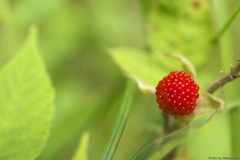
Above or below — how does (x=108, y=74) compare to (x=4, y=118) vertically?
below

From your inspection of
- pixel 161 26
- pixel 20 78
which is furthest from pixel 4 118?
pixel 161 26

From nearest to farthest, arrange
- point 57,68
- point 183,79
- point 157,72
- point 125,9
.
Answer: point 183,79
point 157,72
point 57,68
point 125,9

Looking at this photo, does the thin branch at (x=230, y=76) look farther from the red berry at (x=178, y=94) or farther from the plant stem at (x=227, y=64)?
the plant stem at (x=227, y=64)

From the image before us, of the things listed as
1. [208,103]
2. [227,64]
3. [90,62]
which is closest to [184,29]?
[227,64]

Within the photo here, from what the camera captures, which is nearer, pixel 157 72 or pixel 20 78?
pixel 20 78

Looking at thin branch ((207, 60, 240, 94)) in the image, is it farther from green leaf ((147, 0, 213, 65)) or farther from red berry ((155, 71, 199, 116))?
green leaf ((147, 0, 213, 65))

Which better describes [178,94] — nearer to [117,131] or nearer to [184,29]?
[117,131]

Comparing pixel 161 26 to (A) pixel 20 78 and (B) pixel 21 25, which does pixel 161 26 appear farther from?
(B) pixel 21 25
